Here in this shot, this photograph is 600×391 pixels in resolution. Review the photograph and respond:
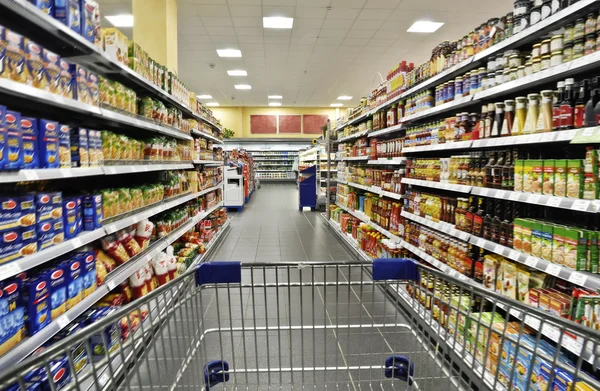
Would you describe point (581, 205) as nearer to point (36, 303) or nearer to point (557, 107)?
point (557, 107)

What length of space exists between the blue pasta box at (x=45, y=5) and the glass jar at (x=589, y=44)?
2729mm

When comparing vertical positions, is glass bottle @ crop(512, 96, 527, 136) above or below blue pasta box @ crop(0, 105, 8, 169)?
above

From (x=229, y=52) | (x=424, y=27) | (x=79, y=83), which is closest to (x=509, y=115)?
(x=79, y=83)

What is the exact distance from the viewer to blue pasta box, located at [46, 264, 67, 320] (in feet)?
6.15

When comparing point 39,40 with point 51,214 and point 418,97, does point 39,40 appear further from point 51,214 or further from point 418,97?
point 418,97

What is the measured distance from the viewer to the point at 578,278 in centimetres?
174

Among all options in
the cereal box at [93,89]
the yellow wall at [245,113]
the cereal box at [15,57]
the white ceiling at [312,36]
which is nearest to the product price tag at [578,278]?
the cereal box at [15,57]

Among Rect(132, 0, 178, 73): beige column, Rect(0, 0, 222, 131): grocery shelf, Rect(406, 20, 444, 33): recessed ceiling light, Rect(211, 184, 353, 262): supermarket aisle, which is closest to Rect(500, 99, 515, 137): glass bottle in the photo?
Rect(0, 0, 222, 131): grocery shelf

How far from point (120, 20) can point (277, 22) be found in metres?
3.38

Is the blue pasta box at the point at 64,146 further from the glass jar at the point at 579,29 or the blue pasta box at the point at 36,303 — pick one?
the glass jar at the point at 579,29

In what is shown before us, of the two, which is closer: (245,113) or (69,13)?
(69,13)

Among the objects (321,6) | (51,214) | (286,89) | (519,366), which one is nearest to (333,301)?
(519,366)

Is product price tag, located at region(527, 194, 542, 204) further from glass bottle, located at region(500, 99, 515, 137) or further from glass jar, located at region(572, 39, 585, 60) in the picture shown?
glass jar, located at region(572, 39, 585, 60)

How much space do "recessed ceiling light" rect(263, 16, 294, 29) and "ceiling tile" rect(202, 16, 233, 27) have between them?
79 cm
